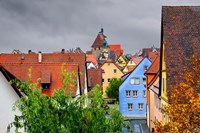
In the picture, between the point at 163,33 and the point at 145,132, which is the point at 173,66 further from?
the point at 145,132

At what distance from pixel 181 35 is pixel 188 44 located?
2.43ft

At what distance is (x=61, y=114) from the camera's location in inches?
480

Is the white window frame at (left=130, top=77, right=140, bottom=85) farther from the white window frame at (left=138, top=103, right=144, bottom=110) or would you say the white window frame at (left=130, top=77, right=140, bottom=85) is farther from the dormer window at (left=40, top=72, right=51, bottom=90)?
the dormer window at (left=40, top=72, right=51, bottom=90)

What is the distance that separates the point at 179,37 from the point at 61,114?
1577cm

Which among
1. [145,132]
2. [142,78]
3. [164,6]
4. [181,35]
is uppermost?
[164,6]

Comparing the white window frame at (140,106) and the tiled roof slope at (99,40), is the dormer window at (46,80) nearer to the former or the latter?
the white window frame at (140,106)

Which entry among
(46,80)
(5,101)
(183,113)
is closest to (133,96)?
(46,80)

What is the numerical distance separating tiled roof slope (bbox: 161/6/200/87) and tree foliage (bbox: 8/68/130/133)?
12824 mm

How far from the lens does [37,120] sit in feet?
39.0

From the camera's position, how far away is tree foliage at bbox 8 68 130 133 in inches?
468

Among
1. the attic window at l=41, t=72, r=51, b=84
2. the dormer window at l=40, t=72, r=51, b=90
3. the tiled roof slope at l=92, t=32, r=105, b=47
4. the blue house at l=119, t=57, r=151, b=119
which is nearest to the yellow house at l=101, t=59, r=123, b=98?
the blue house at l=119, t=57, r=151, b=119

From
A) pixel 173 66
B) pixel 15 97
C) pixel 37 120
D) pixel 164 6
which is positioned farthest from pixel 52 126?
pixel 164 6

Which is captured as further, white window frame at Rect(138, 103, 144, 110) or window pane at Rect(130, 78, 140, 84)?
white window frame at Rect(138, 103, 144, 110)

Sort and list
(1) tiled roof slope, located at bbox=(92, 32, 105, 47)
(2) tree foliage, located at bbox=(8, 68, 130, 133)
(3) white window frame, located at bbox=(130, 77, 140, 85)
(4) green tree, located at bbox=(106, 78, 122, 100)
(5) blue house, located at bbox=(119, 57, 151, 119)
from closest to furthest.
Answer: (2) tree foliage, located at bbox=(8, 68, 130, 133), (5) blue house, located at bbox=(119, 57, 151, 119), (3) white window frame, located at bbox=(130, 77, 140, 85), (4) green tree, located at bbox=(106, 78, 122, 100), (1) tiled roof slope, located at bbox=(92, 32, 105, 47)
